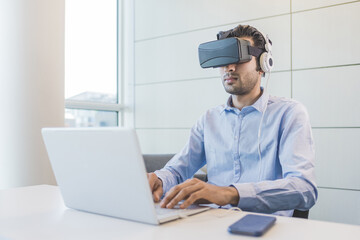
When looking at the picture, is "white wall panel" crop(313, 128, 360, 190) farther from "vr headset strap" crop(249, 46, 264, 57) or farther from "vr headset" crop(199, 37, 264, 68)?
"vr headset" crop(199, 37, 264, 68)

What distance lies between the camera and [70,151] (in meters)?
1.03

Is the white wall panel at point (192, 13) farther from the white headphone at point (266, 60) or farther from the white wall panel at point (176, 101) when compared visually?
the white headphone at point (266, 60)

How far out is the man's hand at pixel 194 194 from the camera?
1.11 meters

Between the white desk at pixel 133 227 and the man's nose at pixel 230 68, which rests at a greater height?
the man's nose at pixel 230 68

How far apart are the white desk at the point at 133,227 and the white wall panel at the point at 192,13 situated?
2219mm

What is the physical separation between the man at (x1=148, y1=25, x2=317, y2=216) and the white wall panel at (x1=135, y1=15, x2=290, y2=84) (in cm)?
114

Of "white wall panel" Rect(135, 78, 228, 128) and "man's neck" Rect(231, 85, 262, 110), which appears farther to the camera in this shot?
"white wall panel" Rect(135, 78, 228, 128)

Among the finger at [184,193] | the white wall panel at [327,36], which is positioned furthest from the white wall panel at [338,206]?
the finger at [184,193]

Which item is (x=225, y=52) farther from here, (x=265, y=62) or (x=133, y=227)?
(x=133, y=227)

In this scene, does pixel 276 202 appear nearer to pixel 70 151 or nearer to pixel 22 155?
pixel 70 151

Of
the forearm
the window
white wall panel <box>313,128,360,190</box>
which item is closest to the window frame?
the window

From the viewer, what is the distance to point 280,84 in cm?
285

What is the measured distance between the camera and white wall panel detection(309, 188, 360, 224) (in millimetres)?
2535

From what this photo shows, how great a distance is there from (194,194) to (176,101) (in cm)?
235
